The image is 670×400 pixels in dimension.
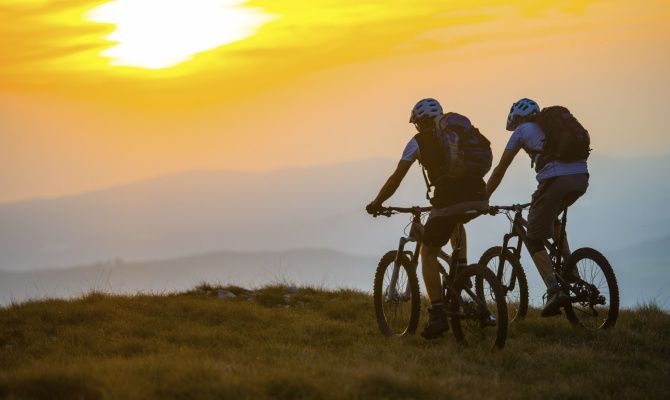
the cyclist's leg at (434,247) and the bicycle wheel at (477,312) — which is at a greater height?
the cyclist's leg at (434,247)

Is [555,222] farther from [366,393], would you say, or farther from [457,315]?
[366,393]

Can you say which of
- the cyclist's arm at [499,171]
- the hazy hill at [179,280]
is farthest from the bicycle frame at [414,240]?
the hazy hill at [179,280]

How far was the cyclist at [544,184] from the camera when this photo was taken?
43.8ft

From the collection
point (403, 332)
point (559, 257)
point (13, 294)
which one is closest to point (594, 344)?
point (559, 257)

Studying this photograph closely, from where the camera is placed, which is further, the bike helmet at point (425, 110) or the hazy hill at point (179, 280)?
the hazy hill at point (179, 280)

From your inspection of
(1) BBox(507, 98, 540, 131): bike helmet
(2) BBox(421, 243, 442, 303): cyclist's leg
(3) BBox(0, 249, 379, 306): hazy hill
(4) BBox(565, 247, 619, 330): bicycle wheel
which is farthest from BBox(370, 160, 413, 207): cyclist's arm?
(3) BBox(0, 249, 379, 306): hazy hill

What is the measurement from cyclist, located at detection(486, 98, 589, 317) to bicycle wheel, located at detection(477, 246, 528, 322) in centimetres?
28

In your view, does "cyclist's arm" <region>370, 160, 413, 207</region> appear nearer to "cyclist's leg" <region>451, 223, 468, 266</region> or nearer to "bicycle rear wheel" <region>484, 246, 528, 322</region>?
"cyclist's leg" <region>451, 223, 468, 266</region>

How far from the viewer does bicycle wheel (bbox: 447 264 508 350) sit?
39.2 ft

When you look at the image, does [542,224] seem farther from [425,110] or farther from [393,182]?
[425,110]

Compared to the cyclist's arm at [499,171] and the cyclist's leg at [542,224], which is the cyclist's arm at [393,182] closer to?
the cyclist's arm at [499,171]

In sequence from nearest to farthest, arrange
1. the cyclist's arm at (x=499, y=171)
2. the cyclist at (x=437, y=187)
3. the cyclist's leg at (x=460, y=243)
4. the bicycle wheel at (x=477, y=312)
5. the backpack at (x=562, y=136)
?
the bicycle wheel at (x=477, y=312) < the cyclist at (x=437, y=187) < the cyclist's arm at (x=499, y=171) < the cyclist's leg at (x=460, y=243) < the backpack at (x=562, y=136)

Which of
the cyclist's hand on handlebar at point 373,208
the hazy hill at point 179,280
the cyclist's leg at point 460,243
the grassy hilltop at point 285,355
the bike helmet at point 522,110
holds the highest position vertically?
the bike helmet at point 522,110

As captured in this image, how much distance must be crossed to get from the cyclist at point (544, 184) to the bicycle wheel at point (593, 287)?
150 mm
